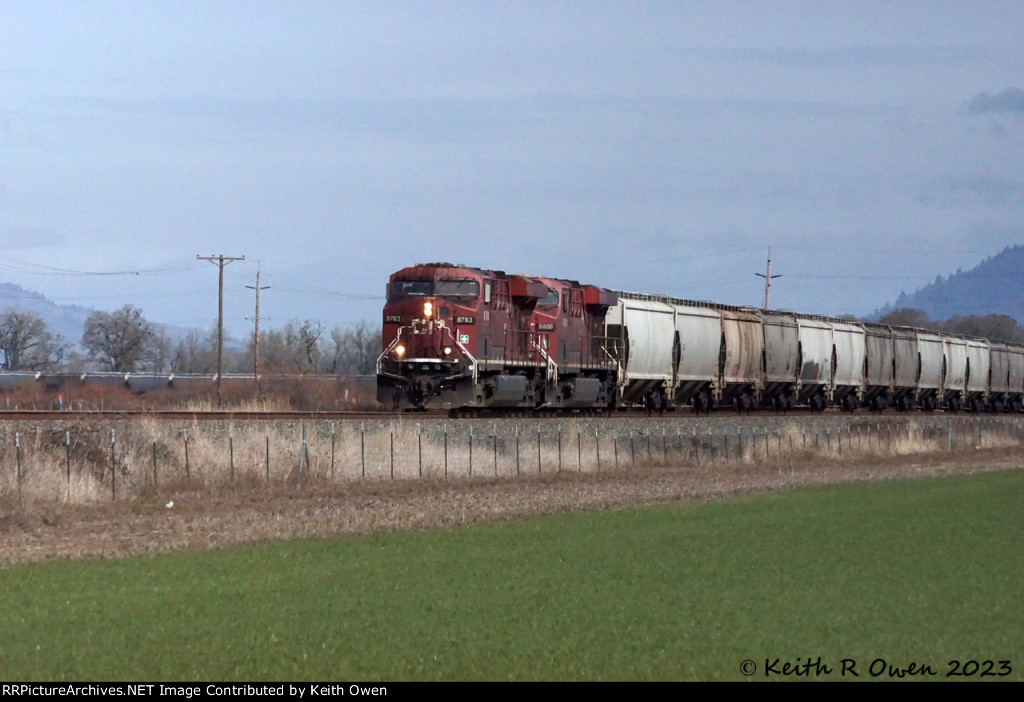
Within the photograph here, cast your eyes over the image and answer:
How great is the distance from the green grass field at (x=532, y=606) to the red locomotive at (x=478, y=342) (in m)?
15.7

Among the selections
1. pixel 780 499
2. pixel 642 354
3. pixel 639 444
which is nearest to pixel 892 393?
pixel 642 354

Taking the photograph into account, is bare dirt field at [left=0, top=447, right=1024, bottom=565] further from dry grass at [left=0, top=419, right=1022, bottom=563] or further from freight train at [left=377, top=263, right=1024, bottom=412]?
freight train at [left=377, top=263, right=1024, bottom=412]

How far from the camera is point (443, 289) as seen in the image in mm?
34375

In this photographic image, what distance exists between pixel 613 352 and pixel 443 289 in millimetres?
7682

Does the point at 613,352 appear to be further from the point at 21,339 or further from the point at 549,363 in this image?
the point at 21,339

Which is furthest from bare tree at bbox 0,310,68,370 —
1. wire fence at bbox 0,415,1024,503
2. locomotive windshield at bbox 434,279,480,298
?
wire fence at bbox 0,415,1024,503

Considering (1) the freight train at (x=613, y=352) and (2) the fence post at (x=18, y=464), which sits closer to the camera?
(2) the fence post at (x=18, y=464)

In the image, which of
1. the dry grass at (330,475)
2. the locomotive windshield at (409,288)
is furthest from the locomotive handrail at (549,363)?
the locomotive windshield at (409,288)

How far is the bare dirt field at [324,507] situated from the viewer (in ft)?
55.4

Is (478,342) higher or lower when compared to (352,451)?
higher

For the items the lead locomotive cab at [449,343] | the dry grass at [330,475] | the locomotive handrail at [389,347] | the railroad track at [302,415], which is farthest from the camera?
the locomotive handrail at [389,347]

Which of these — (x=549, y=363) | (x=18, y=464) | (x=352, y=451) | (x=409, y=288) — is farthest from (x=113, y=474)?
(x=549, y=363)

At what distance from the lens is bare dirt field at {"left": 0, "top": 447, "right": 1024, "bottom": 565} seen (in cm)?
1688

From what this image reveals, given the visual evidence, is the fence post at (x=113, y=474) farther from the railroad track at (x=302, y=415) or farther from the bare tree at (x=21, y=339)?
the bare tree at (x=21, y=339)
